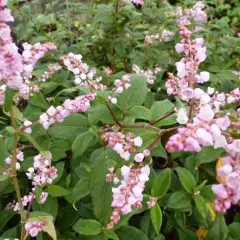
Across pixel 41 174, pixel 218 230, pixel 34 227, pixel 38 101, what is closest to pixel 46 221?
pixel 34 227

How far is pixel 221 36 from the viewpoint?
2459 millimetres

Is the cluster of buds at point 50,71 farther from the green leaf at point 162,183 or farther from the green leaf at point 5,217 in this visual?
the green leaf at point 162,183

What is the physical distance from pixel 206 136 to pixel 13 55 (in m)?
0.43

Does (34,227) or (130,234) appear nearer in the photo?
(34,227)

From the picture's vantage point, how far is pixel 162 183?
3.92 feet

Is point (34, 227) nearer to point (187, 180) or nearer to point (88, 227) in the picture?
point (88, 227)

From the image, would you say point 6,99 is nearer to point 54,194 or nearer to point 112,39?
point 54,194

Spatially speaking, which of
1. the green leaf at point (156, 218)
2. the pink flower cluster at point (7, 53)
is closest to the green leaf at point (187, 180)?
the green leaf at point (156, 218)

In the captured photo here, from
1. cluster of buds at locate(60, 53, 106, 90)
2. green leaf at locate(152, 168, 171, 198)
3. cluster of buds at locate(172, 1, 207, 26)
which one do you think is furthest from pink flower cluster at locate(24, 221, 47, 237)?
cluster of buds at locate(172, 1, 207, 26)

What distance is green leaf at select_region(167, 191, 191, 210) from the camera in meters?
1.19

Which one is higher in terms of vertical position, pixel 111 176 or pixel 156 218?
pixel 111 176

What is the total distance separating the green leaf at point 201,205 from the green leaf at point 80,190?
320 mm

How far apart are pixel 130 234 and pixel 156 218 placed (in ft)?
0.32

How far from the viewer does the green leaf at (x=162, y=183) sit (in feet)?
3.91
